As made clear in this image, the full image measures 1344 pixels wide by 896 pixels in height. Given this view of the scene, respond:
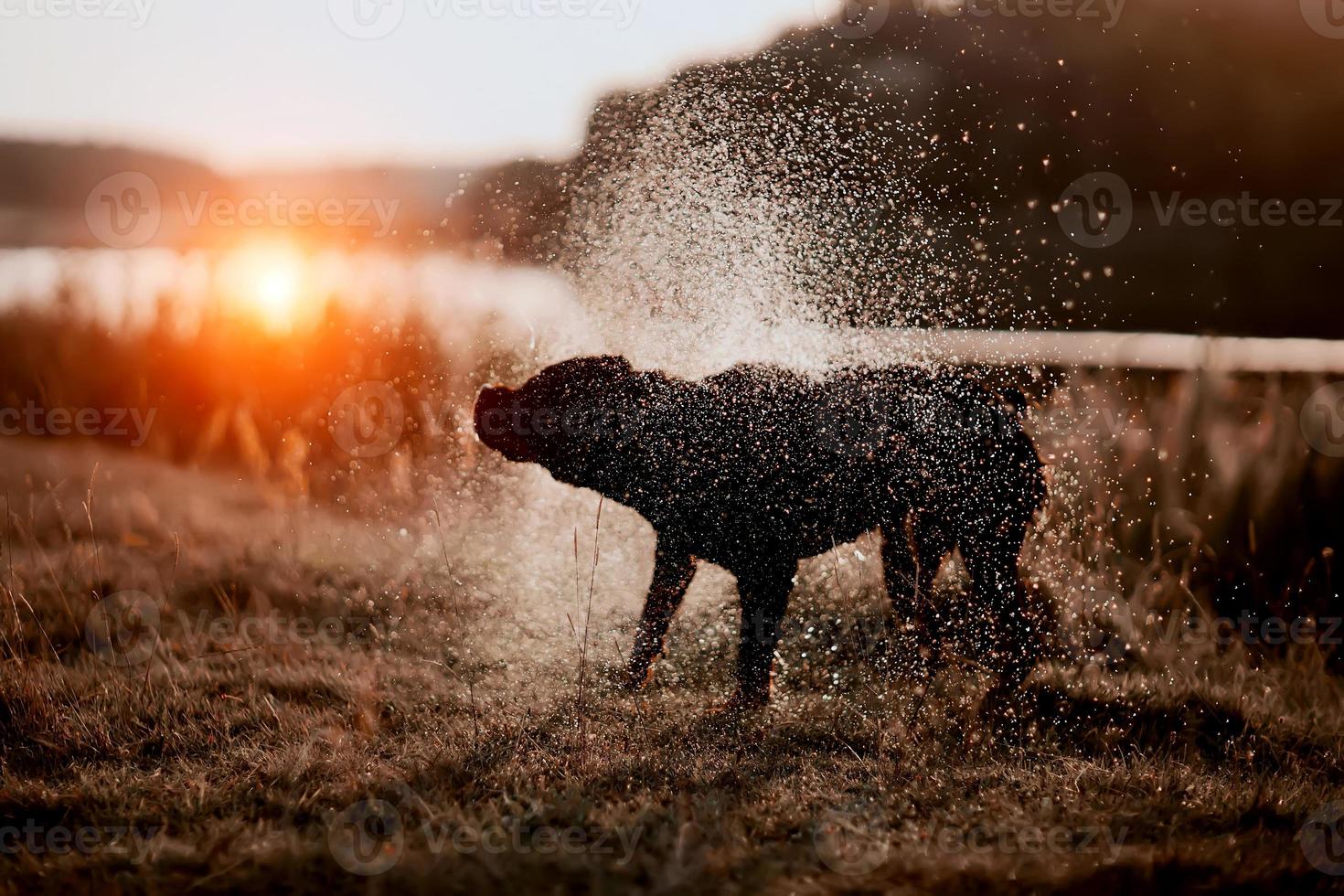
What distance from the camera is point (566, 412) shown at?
13.9 feet

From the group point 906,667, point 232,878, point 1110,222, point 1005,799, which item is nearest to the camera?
point 232,878

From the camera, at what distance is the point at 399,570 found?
231 inches

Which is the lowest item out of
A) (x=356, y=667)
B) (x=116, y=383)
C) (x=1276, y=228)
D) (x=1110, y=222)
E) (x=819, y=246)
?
(x=356, y=667)

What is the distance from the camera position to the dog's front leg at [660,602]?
432 centimetres

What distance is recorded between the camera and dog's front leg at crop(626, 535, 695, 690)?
432 cm

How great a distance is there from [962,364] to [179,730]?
3579mm

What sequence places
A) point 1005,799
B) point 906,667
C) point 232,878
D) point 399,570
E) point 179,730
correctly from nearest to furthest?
point 232,878
point 1005,799
point 179,730
point 906,667
point 399,570

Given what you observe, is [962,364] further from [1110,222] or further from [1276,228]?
[1276,228]

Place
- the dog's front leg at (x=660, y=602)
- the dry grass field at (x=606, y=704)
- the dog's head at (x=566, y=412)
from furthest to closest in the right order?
the dog's front leg at (x=660, y=602), the dog's head at (x=566, y=412), the dry grass field at (x=606, y=704)

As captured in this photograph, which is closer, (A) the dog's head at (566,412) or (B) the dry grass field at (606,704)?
(B) the dry grass field at (606,704)

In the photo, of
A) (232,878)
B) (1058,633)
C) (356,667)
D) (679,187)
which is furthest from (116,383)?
(1058,633)

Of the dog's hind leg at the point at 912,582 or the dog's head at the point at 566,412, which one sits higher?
the dog's head at the point at 566,412

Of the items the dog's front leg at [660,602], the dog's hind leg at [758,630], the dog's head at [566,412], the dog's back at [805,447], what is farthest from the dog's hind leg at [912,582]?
the dog's head at [566,412]

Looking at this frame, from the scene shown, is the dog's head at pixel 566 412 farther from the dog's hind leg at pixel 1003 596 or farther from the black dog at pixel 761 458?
the dog's hind leg at pixel 1003 596
